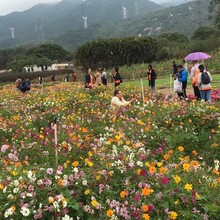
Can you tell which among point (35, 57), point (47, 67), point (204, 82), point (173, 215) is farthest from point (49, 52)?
point (173, 215)

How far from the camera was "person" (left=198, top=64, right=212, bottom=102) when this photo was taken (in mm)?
13375

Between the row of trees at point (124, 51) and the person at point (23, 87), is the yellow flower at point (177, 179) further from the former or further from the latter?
the row of trees at point (124, 51)

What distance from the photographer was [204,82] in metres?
13.4

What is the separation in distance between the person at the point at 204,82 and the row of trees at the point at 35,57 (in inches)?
3720

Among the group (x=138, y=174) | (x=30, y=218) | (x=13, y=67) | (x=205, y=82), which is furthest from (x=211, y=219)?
(x=13, y=67)

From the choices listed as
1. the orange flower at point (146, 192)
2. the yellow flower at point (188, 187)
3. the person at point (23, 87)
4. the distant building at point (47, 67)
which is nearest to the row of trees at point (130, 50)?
the distant building at point (47, 67)

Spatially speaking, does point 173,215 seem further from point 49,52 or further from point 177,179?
point 49,52

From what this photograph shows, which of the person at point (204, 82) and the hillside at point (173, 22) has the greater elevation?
the hillside at point (173, 22)

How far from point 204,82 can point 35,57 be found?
105 m

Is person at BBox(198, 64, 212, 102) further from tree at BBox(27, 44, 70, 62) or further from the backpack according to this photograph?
tree at BBox(27, 44, 70, 62)

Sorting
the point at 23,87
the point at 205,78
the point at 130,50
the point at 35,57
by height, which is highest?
the point at 130,50

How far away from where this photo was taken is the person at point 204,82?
13.4 m

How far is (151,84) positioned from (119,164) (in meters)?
15.5

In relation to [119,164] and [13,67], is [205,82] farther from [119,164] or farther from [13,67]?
[13,67]
